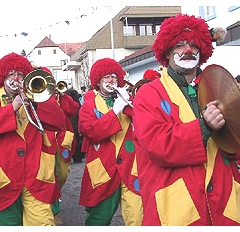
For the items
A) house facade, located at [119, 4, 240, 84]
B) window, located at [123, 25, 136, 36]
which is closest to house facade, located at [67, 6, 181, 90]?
window, located at [123, 25, 136, 36]

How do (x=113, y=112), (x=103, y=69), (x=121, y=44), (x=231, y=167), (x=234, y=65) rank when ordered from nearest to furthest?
(x=231, y=167) < (x=113, y=112) < (x=103, y=69) < (x=234, y=65) < (x=121, y=44)

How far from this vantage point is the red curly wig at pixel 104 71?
542 cm

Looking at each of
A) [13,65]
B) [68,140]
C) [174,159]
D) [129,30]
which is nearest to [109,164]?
[13,65]

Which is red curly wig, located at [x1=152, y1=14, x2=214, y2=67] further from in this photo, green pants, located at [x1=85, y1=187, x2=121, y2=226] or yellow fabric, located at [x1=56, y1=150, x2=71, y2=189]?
yellow fabric, located at [x1=56, y1=150, x2=71, y2=189]

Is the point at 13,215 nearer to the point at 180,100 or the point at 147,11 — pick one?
the point at 180,100

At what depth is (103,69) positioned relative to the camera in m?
5.45

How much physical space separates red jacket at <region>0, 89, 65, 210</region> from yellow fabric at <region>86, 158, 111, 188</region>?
69 centimetres

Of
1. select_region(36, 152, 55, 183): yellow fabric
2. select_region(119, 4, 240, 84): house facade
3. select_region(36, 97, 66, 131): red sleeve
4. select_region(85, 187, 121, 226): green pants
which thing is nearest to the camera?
select_region(36, 152, 55, 183): yellow fabric

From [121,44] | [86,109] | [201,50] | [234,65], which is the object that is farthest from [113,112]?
[121,44]

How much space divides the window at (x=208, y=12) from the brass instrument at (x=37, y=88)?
9.24 m

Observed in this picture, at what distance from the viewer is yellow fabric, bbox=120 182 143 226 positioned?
15.1 ft

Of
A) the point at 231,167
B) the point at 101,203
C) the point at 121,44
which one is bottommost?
the point at 101,203

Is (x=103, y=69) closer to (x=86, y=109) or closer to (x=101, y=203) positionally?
(x=86, y=109)

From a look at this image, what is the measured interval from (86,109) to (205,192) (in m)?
2.52
